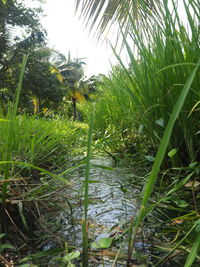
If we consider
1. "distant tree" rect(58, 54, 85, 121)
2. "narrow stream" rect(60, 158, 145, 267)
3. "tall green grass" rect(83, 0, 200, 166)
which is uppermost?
"distant tree" rect(58, 54, 85, 121)

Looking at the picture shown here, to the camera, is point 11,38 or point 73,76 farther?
point 73,76

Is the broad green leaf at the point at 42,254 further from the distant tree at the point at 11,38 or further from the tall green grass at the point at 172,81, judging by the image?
the distant tree at the point at 11,38

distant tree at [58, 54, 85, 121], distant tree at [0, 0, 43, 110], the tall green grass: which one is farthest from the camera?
distant tree at [58, 54, 85, 121]

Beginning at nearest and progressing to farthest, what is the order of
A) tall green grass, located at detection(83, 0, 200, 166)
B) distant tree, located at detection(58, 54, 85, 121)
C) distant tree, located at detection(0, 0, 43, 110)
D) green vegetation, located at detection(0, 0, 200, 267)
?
green vegetation, located at detection(0, 0, 200, 267) < tall green grass, located at detection(83, 0, 200, 166) < distant tree, located at detection(0, 0, 43, 110) < distant tree, located at detection(58, 54, 85, 121)

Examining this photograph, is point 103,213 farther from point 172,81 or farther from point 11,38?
point 11,38

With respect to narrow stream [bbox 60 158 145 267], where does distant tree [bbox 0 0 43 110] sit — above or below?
above

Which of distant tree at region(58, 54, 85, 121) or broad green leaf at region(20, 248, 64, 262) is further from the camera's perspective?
distant tree at region(58, 54, 85, 121)

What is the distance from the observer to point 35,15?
44.8 ft

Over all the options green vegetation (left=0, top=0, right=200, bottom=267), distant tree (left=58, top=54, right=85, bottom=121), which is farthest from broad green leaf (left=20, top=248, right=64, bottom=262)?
distant tree (left=58, top=54, right=85, bottom=121)

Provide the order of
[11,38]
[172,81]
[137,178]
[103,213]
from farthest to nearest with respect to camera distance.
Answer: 1. [11,38]
2. [137,178]
3. [172,81]
4. [103,213]

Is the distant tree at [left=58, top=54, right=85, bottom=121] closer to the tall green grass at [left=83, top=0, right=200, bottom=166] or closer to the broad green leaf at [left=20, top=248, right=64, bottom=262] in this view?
the tall green grass at [left=83, top=0, right=200, bottom=166]

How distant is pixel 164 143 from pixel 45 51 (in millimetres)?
15290

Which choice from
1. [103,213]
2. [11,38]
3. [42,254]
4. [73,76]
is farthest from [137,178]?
[73,76]

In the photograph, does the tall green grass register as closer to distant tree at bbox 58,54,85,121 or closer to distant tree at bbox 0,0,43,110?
distant tree at bbox 0,0,43,110
